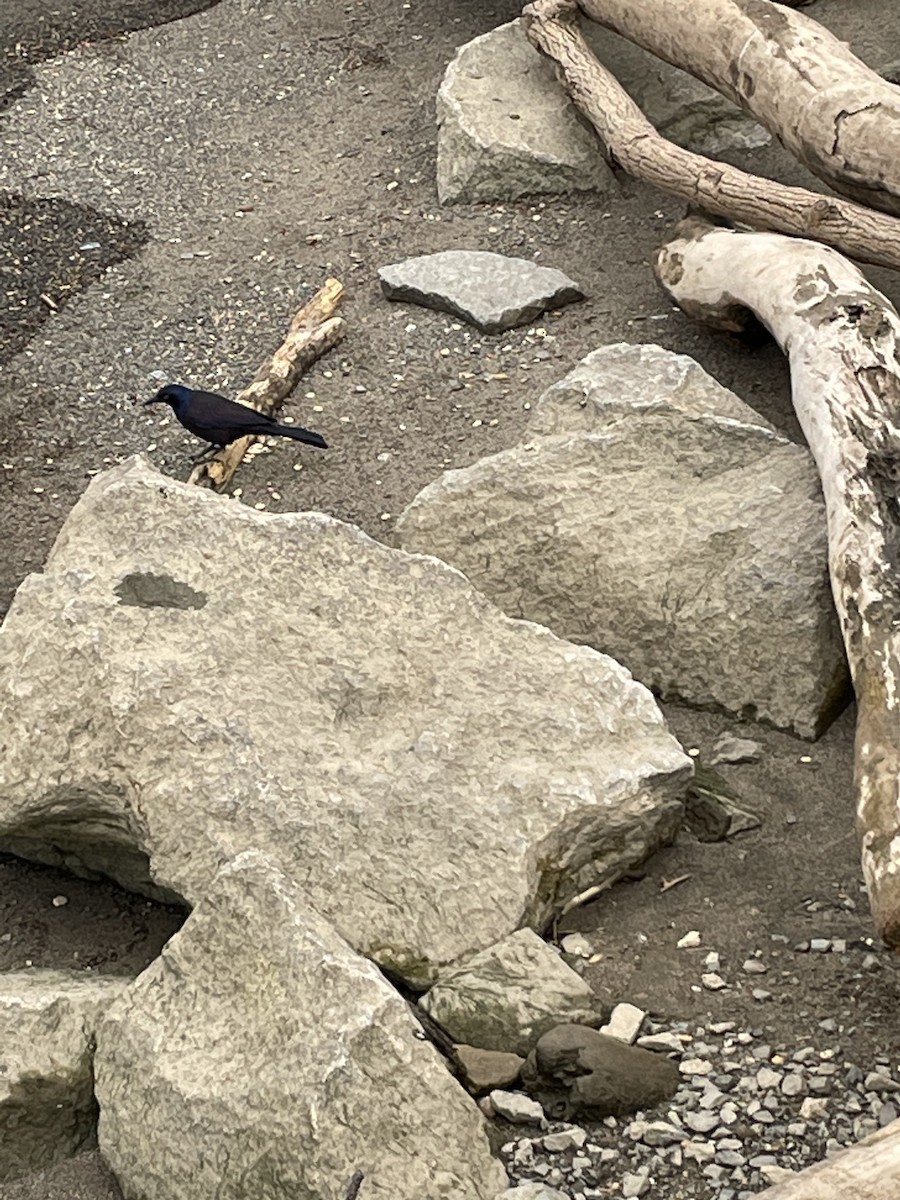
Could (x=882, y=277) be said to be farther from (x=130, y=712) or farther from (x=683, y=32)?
(x=130, y=712)

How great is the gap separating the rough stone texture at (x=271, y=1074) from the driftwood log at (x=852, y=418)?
3.51 feet

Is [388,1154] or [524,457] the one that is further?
[524,457]

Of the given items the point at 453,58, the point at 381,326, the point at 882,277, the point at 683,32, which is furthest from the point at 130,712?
the point at 453,58

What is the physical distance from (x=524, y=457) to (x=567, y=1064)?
7.38 ft

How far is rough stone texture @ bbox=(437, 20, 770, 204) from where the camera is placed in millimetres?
7727

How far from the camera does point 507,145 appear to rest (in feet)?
25.2

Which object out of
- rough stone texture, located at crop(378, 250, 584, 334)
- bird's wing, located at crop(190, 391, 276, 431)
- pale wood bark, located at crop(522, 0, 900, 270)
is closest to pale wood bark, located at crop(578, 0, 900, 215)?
pale wood bark, located at crop(522, 0, 900, 270)

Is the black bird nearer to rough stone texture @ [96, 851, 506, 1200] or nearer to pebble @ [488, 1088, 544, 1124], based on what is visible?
rough stone texture @ [96, 851, 506, 1200]

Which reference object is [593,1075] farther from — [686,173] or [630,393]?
[686,173]

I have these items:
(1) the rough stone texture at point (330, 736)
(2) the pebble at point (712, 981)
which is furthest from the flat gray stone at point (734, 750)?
(2) the pebble at point (712, 981)

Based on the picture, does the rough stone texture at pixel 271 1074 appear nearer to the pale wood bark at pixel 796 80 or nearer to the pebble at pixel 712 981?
the pebble at pixel 712 981

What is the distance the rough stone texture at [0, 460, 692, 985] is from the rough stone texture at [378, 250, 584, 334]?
242 centimetres

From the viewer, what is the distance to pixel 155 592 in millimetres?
4559

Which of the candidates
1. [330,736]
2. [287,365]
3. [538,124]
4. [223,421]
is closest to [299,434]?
[223,421]
